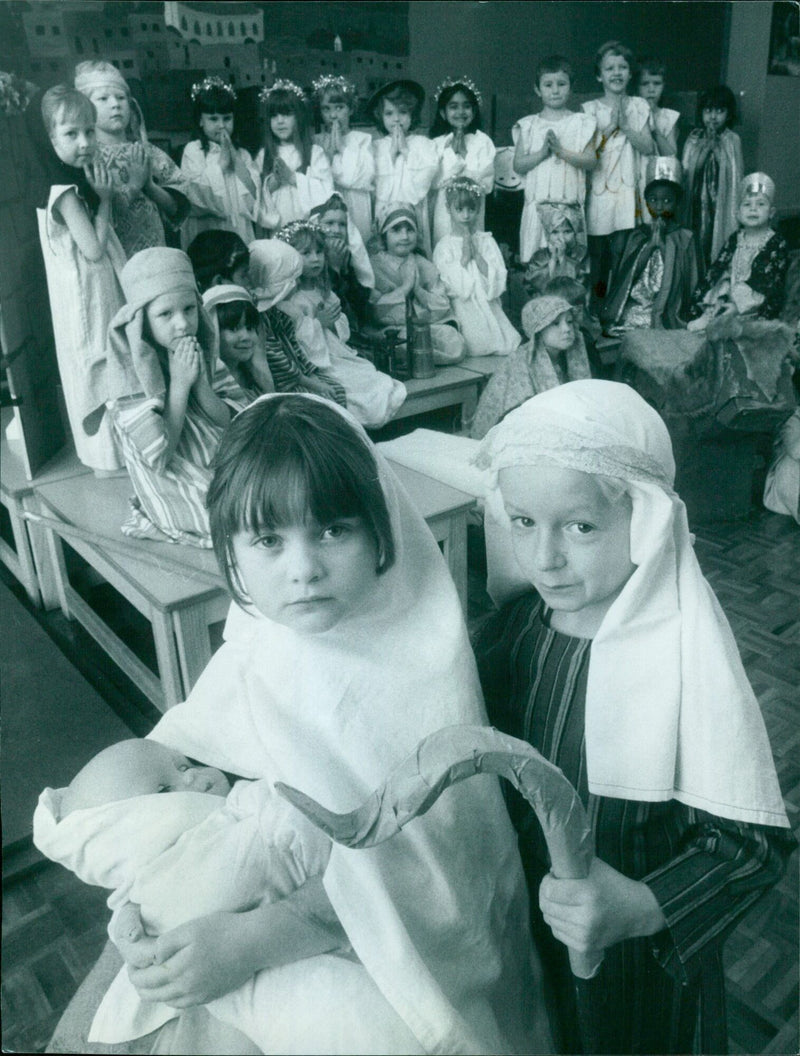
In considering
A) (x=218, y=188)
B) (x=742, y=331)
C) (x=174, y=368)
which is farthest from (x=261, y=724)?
(x=218, y=188)

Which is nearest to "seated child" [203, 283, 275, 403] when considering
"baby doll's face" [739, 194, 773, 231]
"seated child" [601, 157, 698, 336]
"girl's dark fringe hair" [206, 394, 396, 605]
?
"girl's dark fringe hair" [206, 394, 396, 605]

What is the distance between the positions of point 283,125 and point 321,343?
62cm

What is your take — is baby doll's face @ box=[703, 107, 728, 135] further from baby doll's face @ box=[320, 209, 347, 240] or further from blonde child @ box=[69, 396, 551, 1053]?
blonde child @ box=[69, 396, 551, 1053]

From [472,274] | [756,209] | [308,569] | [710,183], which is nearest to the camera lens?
[308,569]

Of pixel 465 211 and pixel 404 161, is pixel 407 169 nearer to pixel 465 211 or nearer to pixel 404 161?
pixel 404 161

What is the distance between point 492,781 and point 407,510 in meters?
0.15

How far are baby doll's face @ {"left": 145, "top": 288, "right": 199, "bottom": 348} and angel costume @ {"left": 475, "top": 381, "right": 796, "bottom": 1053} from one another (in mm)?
711

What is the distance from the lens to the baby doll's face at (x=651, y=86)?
2627mm

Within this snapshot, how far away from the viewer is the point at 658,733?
438 mm

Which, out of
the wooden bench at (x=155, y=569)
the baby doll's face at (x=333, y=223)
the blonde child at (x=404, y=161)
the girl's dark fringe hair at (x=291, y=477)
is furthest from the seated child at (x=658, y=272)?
the girl's dark fringe hair at (x=291, y=477)

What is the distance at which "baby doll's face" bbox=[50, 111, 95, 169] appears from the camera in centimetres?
119

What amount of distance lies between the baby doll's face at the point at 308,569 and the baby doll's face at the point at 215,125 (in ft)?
6.05

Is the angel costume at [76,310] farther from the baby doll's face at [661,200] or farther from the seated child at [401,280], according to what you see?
the baby doll's face at [661,200]

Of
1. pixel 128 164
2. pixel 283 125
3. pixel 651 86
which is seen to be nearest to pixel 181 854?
pixel 128 164
